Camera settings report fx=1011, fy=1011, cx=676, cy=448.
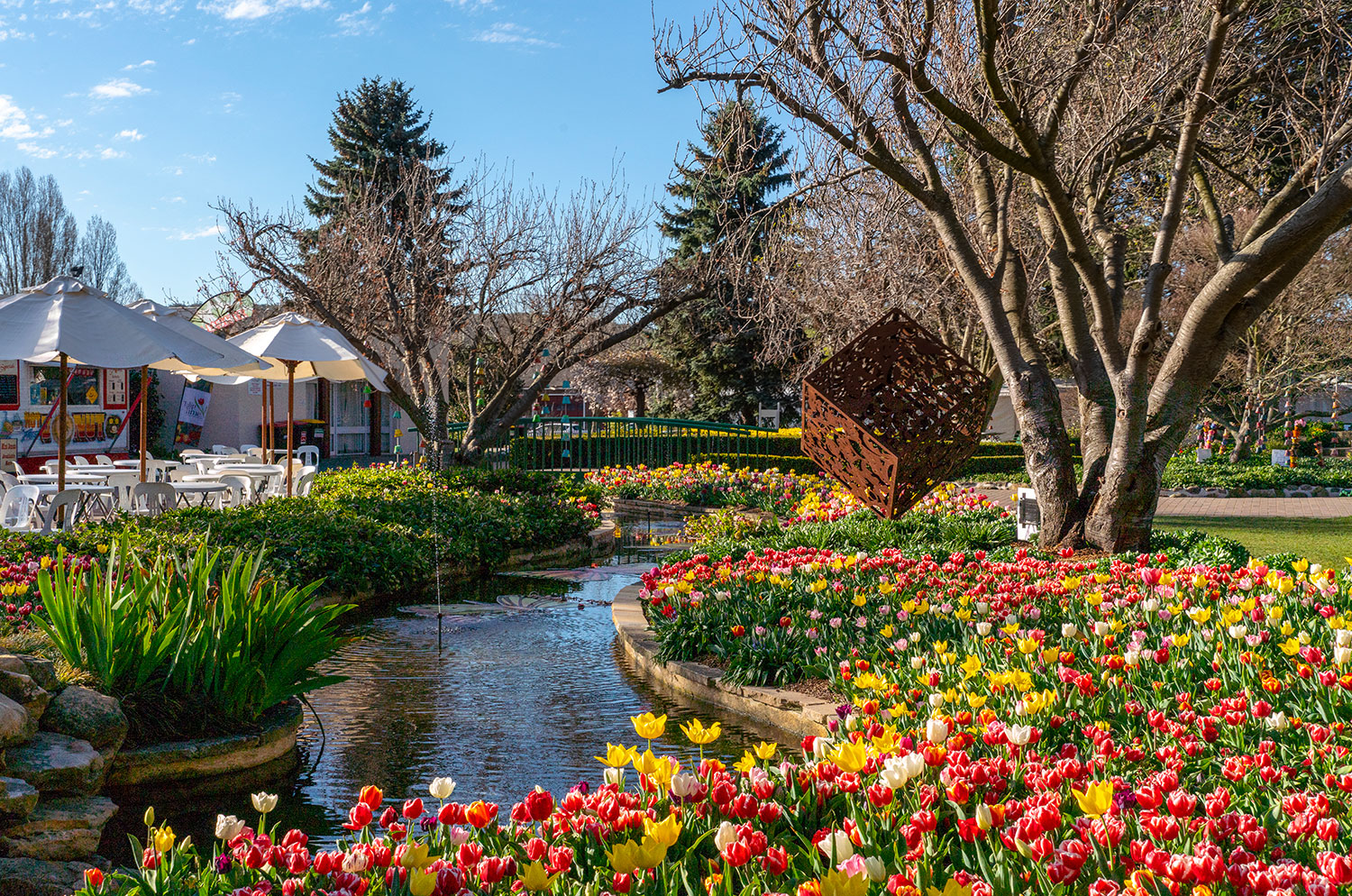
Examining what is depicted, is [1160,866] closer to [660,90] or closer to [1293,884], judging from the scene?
[1293,884]

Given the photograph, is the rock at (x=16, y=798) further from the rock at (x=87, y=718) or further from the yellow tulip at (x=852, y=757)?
the yellow tulip at (x=852, y=757)

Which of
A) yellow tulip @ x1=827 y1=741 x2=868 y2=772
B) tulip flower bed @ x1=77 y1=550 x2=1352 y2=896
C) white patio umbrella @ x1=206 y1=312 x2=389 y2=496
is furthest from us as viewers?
white patio umbrella @ x1=206 y1=312 x2=389 y2=496

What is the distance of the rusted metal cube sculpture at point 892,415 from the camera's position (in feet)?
24.1

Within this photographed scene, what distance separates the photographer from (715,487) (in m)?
14.9

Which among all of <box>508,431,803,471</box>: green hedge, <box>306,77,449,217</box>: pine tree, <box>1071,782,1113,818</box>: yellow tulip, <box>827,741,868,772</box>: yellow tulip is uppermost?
<box>306,77,449,217</box>: pine tree

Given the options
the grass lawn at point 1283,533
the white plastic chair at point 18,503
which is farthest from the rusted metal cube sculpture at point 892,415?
the white plastic chair at point 18,503

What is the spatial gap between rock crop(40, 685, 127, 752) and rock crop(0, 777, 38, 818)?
1.73 feet

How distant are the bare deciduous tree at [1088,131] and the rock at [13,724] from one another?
4.82m

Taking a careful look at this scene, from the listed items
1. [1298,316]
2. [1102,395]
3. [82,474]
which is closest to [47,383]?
[82,474]

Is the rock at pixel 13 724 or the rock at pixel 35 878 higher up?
the rock at pixel 13 724

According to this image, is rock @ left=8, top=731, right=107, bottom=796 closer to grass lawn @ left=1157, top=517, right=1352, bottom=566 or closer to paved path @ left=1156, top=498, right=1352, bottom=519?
grass lawn @ left=1157, top=517, right=1352, bottom=566

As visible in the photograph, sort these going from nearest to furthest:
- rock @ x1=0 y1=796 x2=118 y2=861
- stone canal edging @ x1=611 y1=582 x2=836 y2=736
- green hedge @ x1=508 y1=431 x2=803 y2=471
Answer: rock @ x1=0 y1=796 x2=118 y2=861, stone canal edging @ x1=611 y1=582 x2=836 y2=736, green hedge @ x1=508 y1=431 x2=803 y2=471

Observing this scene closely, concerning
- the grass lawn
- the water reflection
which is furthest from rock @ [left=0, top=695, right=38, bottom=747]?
the grass lawn

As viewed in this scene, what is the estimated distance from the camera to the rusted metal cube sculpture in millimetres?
7352
